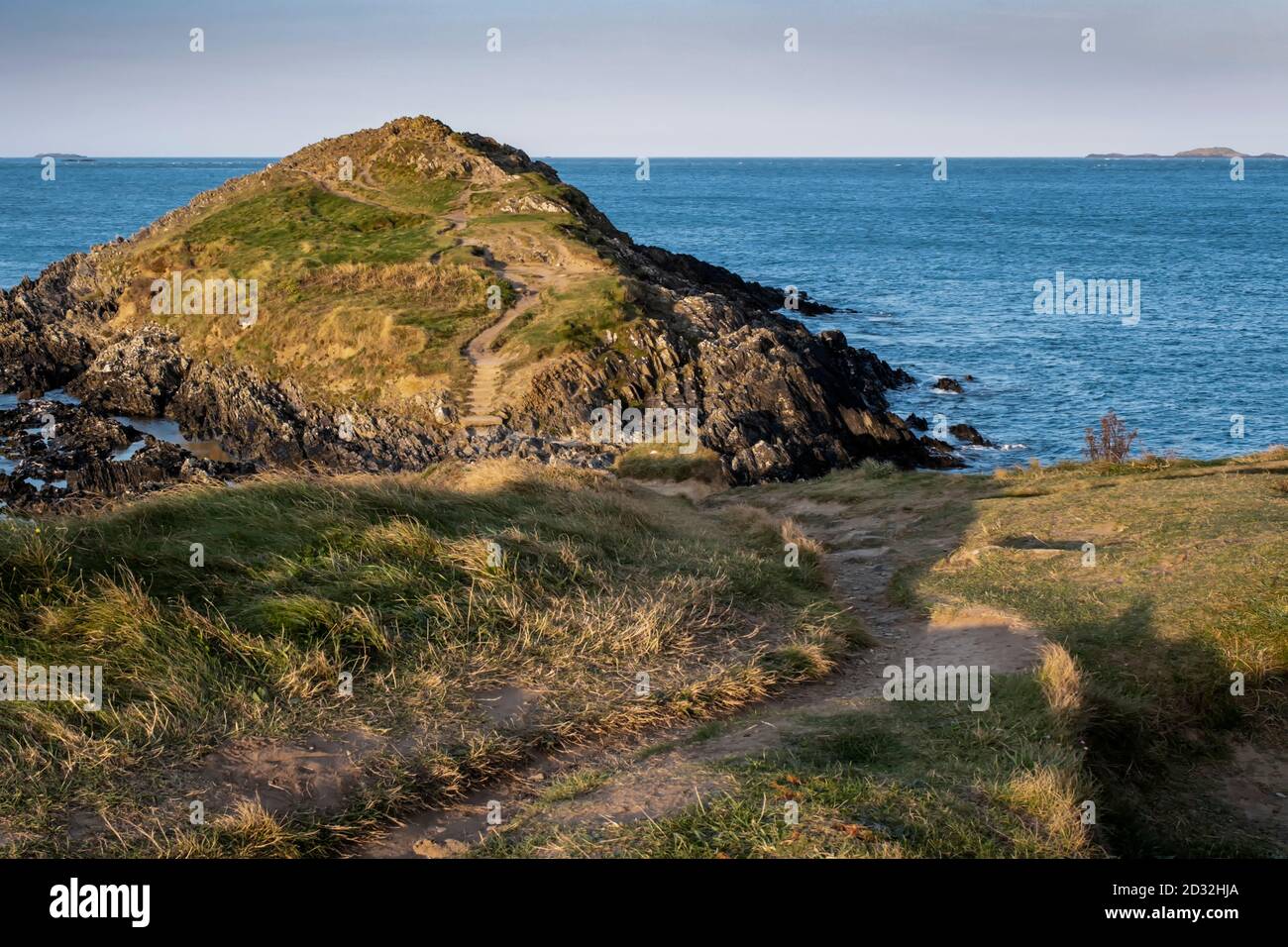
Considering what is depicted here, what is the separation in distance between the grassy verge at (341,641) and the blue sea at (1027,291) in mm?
28276

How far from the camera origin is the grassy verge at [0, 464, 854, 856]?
8.23 m

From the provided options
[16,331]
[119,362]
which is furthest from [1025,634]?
[16,331]

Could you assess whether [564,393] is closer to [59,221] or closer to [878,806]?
[878,806]

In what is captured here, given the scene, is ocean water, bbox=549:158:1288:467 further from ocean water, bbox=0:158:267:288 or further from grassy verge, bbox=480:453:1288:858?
ocean water, bbox=0:158:267:288

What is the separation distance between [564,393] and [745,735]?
28.2m

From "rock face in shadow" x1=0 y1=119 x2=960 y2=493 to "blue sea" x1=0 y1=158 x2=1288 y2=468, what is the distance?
212 inches

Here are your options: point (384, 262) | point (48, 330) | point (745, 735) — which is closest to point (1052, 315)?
point (384, 262)

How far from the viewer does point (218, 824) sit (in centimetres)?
768

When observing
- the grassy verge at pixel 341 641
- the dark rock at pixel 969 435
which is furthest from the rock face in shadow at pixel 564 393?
the grassy verge at pixel 341 641

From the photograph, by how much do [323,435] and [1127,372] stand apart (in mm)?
39421

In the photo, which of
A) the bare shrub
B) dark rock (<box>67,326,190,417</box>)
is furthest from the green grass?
dark rock (<box>67,326,190,417</box>)

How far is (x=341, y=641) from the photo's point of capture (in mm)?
10508

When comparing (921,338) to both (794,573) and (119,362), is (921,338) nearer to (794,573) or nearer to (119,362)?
(119,362)

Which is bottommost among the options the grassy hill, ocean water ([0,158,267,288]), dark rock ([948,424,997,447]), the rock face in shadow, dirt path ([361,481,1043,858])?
dirt path ([361,481,1043,858])
